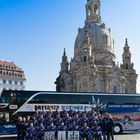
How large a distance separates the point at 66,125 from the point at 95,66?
60.1 m

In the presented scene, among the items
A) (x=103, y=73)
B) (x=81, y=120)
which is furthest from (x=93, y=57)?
(x=81, y=120)

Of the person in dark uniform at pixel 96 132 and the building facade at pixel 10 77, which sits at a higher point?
the building facade at pixel 10 77

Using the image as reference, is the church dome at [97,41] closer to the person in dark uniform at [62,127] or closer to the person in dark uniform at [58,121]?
the person in dark uniform at [58,121]

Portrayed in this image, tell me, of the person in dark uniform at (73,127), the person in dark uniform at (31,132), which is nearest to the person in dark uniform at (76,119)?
the person in dark uniform at (73,127)

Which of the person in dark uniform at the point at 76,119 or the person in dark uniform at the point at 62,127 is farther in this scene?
the person in dark uniform at the point at 76,119

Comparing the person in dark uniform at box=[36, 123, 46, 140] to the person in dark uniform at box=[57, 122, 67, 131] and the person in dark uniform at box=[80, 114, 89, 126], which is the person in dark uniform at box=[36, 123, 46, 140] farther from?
the person in dark uniform at box=[80, 114, 89, 126]

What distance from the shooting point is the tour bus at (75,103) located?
1102 inches

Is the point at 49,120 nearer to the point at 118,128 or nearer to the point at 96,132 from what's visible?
the point at 96,132

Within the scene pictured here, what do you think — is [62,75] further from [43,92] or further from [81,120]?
[81,120]

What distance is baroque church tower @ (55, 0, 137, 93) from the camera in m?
79.1

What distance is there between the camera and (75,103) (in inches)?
1201

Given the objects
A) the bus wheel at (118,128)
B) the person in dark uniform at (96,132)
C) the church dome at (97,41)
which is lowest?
the bus wheel at (118,128)

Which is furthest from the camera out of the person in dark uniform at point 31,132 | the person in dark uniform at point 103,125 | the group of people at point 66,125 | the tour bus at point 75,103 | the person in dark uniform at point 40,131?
the tour bus at point 75,103

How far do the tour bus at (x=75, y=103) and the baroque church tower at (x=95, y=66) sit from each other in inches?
1834
